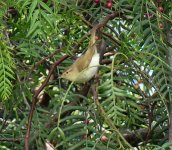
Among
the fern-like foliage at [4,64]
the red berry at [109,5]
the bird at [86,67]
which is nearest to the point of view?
the fern-like foliage at [4,64]

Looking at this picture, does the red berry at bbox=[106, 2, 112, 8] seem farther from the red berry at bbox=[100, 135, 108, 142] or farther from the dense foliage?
the red berry at bbox=[100, 135, 108, 142]

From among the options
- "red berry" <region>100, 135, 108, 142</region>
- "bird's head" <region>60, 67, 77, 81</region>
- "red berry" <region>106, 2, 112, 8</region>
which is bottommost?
"red berry" <region>100, 135, 108, 142</region>

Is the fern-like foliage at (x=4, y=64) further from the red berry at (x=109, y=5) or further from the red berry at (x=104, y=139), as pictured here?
the red berry at (x=109, y=5)

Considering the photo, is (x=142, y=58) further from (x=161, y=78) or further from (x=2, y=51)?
(x=2, y=51)

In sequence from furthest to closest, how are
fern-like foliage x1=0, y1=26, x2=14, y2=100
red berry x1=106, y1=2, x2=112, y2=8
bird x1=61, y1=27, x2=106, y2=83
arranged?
red berry x1=106, y1=2, x2=112, y2=8 → bird x1=61, y1=27, x2=106, y2=83 → fern-like foliage x1=0, y1=26, x2=14, y2=100

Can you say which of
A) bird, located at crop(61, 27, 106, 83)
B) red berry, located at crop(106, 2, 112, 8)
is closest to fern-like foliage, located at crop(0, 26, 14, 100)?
bird, located at crop(61, 27, 106, 83)

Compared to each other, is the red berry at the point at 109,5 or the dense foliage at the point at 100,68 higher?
the red berry at the point at 109,5

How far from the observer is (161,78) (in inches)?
52.7

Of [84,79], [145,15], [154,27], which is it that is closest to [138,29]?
[154,27]

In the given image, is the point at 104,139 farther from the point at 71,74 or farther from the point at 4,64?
the point at 4,64

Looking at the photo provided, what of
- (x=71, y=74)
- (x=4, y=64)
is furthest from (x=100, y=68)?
(x=4, y=64)

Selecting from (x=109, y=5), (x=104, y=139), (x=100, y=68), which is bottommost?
(x=104, y=139)

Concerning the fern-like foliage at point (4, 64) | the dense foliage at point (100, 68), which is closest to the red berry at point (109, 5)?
the dense foliage at point (100, 68)

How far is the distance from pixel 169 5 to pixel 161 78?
0.59 ft
